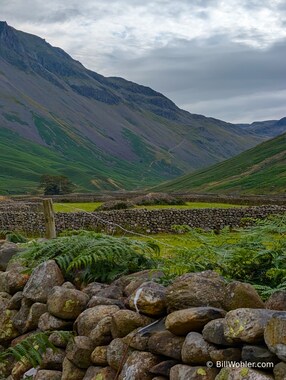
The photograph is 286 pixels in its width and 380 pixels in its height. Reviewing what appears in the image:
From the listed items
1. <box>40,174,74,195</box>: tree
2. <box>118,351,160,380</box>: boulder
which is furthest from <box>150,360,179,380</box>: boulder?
<box>40,174,74,195</box>: tree

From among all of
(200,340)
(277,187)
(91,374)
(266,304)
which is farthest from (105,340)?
(277,187)

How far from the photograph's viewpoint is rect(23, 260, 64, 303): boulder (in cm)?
783

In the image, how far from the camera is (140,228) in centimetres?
3409

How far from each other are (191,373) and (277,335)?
1.12m

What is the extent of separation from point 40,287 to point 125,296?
58.8 inches

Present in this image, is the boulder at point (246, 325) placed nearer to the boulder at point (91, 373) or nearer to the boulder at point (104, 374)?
the boulder at point (104, 374)

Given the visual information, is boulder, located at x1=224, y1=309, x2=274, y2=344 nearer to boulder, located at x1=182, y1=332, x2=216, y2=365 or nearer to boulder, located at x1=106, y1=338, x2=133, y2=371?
boulder, located at x1=182, y1=332, x2=216, y2=365

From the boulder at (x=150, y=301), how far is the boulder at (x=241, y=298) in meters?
0.82

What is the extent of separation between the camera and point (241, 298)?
556 cm

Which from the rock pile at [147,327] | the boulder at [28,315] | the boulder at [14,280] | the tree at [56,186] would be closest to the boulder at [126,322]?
the rock pile at [147,327]

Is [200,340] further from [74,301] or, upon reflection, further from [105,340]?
[74,301]

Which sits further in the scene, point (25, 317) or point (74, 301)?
point (25, 317)

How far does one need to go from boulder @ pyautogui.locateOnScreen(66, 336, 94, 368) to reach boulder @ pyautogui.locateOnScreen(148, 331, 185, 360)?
112 centimetres

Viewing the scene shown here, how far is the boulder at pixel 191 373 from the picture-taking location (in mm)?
5027
